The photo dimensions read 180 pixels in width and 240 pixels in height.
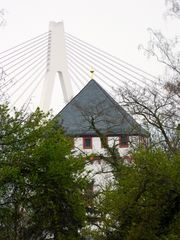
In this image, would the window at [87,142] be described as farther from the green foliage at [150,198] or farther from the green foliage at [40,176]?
the green foliage at [150,198]

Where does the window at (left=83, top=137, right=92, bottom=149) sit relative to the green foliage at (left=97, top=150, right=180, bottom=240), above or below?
above

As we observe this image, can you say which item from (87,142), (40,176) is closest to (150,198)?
(40,176)

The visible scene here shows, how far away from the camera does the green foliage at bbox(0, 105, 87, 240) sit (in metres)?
14.4

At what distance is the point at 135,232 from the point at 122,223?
48cm

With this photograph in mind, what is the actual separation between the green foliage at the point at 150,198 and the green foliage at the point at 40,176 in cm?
93

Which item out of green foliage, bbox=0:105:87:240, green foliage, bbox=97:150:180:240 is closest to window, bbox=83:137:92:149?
green foliage, bbox=0:105:87:240

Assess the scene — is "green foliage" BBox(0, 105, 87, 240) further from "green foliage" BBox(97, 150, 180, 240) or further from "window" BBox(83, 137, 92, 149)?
"window" BBox(83, 137, 92, 149)

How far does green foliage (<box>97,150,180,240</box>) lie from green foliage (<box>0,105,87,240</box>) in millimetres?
935

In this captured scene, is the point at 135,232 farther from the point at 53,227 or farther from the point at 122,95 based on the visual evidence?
the point at 122,95

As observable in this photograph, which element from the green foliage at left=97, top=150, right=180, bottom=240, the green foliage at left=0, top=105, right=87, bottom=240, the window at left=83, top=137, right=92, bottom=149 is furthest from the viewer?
the window at left=83, top=137, right=92, bottom=149

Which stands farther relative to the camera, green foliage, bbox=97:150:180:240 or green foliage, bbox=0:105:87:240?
green foliage, bbox=0:105:87:240

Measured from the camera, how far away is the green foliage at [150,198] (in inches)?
553

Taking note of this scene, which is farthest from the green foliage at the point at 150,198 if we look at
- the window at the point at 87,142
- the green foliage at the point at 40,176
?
the window at the point at 87,142

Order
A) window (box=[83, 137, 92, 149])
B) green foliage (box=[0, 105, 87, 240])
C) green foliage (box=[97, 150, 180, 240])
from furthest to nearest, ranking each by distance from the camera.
Answer: window (box=[83, 137, 92, 149])
green foliage (box=[0, 105, 87, 240])
green foliage (box=[97, 150, 180, 240])
